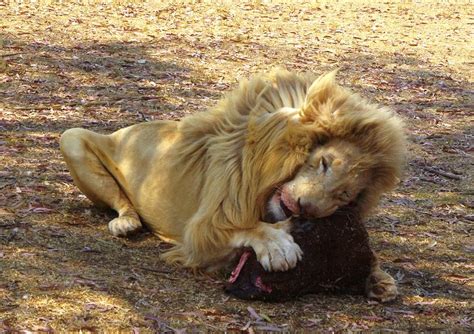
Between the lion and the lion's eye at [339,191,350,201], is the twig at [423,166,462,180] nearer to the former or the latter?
the lion

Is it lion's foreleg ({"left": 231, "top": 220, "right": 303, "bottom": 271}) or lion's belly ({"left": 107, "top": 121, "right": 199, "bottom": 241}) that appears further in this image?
lion's belly ({"left": 107, "top": 121, "right": 199, "bottom": 241})

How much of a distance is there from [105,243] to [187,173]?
0.63 meters

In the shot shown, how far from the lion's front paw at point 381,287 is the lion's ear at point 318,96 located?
0.92 metres

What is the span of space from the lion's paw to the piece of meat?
97 centimetres

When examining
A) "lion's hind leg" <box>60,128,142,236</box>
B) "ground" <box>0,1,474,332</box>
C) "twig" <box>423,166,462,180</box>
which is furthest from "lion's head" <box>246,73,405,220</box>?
"twig" <box>423,166,462,180</box>

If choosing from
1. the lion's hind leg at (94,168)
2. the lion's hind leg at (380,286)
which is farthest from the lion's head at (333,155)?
the lion's hind leg at (94,168)

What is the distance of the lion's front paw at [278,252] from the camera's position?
4293mm

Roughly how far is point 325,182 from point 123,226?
4.92 ft

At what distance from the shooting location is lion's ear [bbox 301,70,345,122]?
4.40m

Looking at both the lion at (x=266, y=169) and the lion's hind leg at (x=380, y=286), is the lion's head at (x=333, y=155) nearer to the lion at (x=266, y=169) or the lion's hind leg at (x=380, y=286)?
the lion at (x=266, y=169)

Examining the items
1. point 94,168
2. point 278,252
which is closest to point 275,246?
point 278,252

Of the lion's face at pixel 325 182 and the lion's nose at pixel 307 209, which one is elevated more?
the lion's face at pixel 325 182

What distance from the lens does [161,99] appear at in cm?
865

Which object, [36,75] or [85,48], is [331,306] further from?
[85,48]
